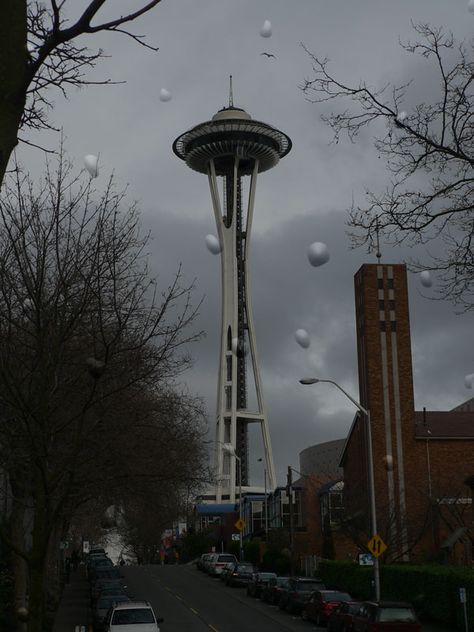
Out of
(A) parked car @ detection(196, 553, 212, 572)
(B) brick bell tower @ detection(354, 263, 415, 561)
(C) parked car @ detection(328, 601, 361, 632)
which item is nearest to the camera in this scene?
(C) parked car @ detection(328, 601, 361, 632)

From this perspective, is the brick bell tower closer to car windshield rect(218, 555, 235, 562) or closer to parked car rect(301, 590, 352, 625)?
car windshield rect(218, 555, 235, 562)

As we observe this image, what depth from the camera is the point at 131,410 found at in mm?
21719

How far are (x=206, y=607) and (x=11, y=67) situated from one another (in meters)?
36.6

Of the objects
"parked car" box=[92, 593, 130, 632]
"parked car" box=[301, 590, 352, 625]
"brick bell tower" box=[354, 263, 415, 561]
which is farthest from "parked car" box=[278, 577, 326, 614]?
"brick bell tower" box=[354, 263, 415, 561]

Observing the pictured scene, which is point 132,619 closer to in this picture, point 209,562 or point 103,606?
point 103,606

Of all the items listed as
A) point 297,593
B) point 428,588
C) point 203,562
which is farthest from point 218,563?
point 428,588

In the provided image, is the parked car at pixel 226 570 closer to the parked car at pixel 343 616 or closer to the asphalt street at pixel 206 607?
the asphalt street at pixel 206 607

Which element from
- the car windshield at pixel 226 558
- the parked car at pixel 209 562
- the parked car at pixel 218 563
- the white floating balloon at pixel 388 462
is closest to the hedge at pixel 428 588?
the parked car at pixel 218 563

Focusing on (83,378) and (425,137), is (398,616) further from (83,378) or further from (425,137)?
(425,137)

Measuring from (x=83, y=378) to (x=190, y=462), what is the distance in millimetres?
11947

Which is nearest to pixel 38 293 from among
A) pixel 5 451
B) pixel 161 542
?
pixel 5 451

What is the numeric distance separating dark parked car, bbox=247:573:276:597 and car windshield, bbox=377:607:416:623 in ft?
65.4

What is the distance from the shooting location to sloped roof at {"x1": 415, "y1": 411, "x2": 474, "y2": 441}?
66.2 metres

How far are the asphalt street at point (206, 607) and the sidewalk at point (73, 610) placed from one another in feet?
9.16
